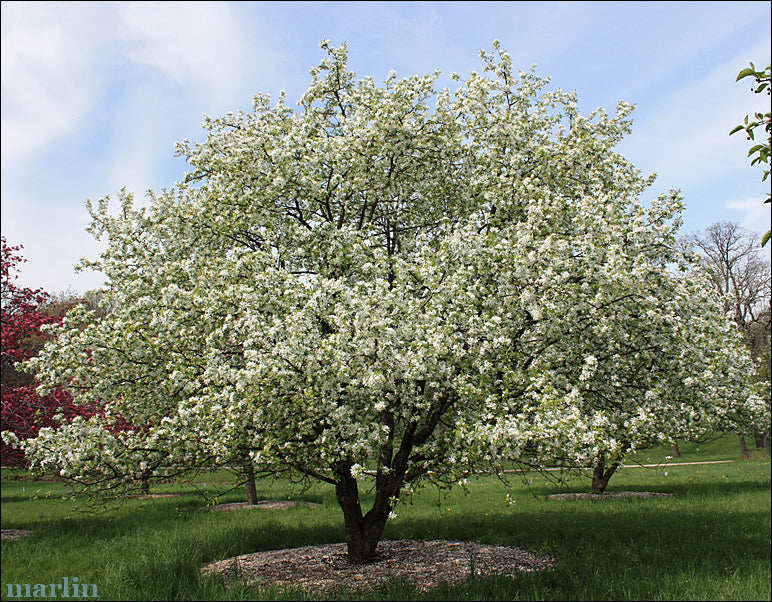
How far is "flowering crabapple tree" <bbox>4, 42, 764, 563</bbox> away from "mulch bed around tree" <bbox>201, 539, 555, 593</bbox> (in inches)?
32.6


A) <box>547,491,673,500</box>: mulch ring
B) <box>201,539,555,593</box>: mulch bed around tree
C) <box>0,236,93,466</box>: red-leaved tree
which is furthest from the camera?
<box>547,491,673,500</box>: mulch ring

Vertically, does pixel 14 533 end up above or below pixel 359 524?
above

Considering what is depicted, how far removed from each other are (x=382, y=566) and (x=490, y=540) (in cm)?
328

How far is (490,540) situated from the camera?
13.4 metres

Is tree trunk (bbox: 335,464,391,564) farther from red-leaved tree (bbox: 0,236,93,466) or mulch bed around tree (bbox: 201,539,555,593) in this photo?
red-leaved tree (bbox: 0,236,93,466)

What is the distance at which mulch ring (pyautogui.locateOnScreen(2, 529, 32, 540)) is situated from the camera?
16184 millimetres

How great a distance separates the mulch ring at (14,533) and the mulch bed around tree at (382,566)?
804cm

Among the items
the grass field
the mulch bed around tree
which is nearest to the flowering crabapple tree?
the mulch bed around tree

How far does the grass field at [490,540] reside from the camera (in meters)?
8.53

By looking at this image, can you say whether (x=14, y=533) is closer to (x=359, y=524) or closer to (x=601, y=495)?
(x=359, y=524)

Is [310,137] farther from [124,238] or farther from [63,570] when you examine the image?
[63,570]

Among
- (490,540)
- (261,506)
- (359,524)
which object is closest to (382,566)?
(359,524)

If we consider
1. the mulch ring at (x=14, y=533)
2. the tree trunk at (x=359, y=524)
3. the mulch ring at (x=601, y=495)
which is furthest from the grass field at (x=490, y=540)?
the tree trunk at (x=359, y=524)

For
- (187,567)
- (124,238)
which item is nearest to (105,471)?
(187,567)
